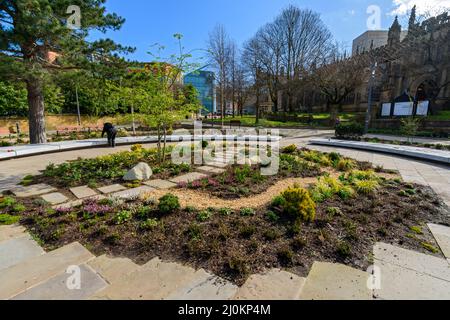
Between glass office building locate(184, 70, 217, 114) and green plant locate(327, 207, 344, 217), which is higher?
glass office building locate(184, 70, 217, 114)

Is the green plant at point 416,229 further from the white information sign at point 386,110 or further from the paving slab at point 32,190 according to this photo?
the white information sign at point 386,110

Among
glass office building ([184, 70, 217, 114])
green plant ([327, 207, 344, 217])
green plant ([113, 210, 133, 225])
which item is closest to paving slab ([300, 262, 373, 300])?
green plant ([327, 207, 344, 217])

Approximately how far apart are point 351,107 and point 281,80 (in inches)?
513

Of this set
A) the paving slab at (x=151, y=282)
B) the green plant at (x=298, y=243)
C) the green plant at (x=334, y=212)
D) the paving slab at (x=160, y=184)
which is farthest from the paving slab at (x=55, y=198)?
the green plant at (x=334, y=212)

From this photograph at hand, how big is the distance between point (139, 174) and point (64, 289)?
3536 mm

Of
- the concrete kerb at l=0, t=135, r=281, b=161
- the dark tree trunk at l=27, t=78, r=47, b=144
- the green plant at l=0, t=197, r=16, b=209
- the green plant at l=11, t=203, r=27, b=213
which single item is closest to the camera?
the green plant at l=11, t=203, r=27, b=213

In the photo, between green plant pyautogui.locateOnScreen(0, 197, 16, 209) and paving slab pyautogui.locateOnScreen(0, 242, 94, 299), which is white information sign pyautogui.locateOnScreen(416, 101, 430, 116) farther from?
green plant pyautogui.locateOnScreen(0, 197, 16, 209)

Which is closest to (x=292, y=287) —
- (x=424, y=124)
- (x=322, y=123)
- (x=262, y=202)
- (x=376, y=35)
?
(x=262, y=202)

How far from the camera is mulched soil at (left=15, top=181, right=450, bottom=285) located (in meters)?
2.35

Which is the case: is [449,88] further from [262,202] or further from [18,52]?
[18,52]

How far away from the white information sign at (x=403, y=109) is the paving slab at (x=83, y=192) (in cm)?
1986

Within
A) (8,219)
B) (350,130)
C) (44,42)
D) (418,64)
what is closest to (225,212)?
(8,219)

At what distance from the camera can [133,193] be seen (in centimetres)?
440

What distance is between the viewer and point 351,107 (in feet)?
112
